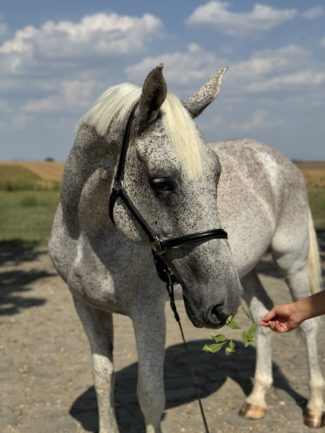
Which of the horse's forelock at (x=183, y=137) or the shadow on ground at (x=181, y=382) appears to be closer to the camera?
the horse's forelock at (x=183, y=137)

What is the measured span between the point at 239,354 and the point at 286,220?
1.93m

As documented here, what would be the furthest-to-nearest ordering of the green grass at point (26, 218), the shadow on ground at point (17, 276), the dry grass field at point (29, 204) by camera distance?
the dry grass field at point (29, 204), the green grass at point (26, 218), the shadow on ground at point (17, 276)

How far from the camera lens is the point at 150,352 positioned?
3.02 m

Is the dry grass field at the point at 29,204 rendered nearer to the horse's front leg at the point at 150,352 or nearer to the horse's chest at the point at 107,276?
the horse's chest at the point at 107,276

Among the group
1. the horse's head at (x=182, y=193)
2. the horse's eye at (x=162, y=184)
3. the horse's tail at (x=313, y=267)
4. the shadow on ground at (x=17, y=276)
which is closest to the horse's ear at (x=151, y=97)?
the horse's head at (x=182, y=193)

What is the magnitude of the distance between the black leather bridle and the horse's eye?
0.15 metres

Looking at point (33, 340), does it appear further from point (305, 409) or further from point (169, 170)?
point (169, 170)

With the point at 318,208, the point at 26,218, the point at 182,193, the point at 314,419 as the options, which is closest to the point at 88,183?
the point at 182,193

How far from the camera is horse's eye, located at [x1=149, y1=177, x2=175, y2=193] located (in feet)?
7.63

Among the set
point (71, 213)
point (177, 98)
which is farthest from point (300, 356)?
point (177, 98)

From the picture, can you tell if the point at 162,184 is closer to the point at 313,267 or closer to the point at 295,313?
the point at 295,313

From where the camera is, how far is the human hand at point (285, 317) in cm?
278

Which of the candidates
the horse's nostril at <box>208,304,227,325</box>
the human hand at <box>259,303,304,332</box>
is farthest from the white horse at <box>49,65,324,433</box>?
the human hand at <box>259,303,304,332</box>

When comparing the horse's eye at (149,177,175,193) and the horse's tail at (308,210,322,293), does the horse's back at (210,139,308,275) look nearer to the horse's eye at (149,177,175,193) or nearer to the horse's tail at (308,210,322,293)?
the horse's tail at (308,210,322,293)
